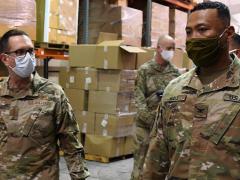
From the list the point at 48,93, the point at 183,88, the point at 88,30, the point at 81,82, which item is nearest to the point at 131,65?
the point at 81,82

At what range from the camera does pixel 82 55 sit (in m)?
6.41

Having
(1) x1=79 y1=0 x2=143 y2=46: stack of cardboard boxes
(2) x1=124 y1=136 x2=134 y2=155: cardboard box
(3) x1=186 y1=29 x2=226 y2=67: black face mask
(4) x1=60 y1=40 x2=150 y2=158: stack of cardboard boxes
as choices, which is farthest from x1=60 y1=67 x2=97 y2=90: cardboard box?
(3) x1=186 y1=29 x2=226 y2=67: black face mask

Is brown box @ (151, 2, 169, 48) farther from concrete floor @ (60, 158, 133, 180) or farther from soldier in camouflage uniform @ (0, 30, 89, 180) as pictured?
soldier in camouflage uniform @ (0, 30, 89, 180)

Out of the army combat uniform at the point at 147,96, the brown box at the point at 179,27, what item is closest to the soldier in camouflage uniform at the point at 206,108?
the army combat uniform at the point at 147,96

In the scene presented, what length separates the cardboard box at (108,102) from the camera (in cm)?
614

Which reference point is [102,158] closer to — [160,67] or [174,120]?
[160,67]

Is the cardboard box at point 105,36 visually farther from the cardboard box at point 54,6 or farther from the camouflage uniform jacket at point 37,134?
the camouflage uniform jacket at point 37,134

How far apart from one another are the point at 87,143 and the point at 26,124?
3960mm

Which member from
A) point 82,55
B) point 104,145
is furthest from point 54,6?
point 104,145

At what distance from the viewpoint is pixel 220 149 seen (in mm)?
1758

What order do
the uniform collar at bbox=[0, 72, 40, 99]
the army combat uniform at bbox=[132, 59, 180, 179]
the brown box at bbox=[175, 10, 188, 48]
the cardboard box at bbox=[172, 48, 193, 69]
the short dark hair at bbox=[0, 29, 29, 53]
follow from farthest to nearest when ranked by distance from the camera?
1. the brown box at bbox=[175, 10, 188, 48]
2. the cardboard box at bbox=[172, 48, 193, 69]
3. the army combat uniform at bbox=[132, 59, 180, 179]
4. the short dark hair at bbox=[0, 29, 29, 53]
5. the uniform collar at bbox=[0, 72, 40, 99]

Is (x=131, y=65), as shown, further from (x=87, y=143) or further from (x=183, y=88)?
(x=183, y=88)

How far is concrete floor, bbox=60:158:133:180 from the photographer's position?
5.41m

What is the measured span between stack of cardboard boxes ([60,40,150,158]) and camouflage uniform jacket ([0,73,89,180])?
348cm
